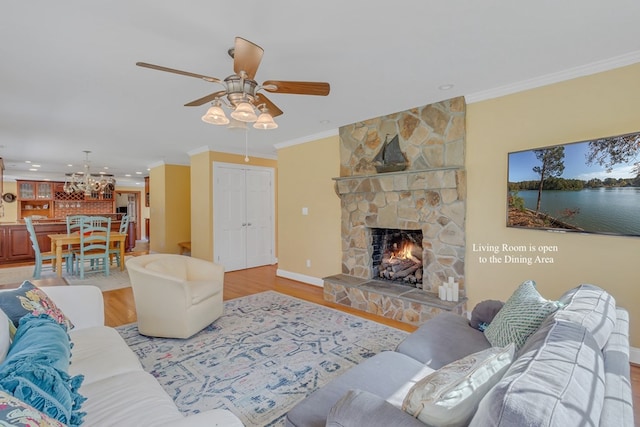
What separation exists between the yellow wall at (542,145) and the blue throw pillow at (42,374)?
134 inches

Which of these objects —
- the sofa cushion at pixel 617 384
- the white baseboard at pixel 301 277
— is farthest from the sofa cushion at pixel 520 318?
the white baseboard at pixel 301 277

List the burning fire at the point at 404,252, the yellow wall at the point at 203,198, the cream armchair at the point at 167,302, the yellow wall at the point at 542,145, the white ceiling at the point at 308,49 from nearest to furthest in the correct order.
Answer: the white ceiling at the point at 308,49, the yellow wall at the point at 542,145, the cream armchair at the point at 167,302, the burning fire at the point at 404,252, the yellow wall at the point at 203,198

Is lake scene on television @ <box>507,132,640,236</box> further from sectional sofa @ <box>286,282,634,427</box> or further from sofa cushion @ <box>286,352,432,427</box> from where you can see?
sofa cushion @ <box>286,352,432,427</box>

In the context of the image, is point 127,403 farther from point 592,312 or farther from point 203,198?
point 203,198

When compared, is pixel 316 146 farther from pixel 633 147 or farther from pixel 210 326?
pixel 633 147

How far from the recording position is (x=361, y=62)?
8.39 ft

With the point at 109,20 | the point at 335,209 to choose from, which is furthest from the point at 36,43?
the point at 335,209

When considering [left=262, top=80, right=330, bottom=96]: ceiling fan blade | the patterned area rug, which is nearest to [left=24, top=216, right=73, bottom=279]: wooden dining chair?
the patterned area rug

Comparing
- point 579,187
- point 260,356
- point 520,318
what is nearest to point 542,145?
point 579,187

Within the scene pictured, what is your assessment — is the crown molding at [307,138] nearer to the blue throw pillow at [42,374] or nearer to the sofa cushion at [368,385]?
the sofa cushion at [368,385]

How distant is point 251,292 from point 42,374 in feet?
11.6

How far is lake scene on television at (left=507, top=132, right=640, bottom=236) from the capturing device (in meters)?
2.37

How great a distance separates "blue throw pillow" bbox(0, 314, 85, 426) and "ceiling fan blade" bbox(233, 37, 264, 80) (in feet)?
5.58

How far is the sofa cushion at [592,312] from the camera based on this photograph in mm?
1303
